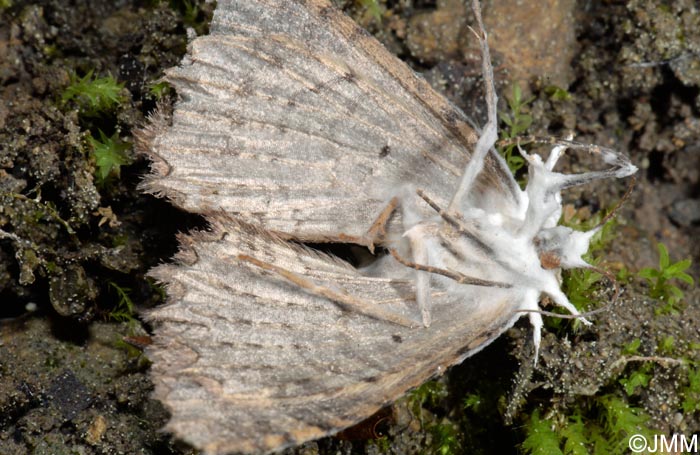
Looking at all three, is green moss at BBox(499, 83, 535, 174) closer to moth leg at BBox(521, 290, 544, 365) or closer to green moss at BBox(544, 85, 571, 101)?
green moss at BBox(544, 85, 571, 101)

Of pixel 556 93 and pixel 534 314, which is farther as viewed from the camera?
pixel 556 93

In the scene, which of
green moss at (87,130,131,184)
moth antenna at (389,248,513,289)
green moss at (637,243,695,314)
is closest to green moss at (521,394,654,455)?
green moss at (637,243,695,314)

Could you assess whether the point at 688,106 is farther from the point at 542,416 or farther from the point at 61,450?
the point at 61,450

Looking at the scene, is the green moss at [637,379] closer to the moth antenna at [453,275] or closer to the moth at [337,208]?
the moth at [337,208]

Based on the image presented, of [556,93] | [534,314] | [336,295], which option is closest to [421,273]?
[336,295]

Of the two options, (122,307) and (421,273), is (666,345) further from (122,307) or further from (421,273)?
(122,307)

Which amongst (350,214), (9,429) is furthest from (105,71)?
(9,429)
